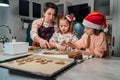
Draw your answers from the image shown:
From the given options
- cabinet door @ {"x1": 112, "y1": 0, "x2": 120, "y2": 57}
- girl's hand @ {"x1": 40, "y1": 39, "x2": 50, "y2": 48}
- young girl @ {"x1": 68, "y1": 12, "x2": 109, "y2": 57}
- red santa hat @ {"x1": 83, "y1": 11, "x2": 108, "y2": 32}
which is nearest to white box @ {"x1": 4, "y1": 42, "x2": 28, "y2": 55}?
girl's hand @ {"x1": 40, "y1": 39, "x2": 50, "y2": 48}

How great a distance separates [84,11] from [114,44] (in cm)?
72

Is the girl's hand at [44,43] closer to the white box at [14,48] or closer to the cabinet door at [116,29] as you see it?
the white box at [14,48]

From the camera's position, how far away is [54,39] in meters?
1.93

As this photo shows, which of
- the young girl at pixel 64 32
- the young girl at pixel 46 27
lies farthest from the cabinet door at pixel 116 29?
the young girl at pixel 46 27

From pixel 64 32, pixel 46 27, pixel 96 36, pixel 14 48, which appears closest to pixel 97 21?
pixel 96 36

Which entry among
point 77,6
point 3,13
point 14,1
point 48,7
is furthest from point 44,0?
point 3,13

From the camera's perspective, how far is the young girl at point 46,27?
1.94 metres

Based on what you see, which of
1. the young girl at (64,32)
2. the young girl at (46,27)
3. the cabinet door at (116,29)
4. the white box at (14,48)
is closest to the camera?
the white box at (14,48)

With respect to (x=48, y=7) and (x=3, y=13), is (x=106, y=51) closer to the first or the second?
(x=48, y=7)

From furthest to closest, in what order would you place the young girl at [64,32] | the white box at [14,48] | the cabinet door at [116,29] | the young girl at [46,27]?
the cabinet door at [116,29] < the young girl at [46,27] < the young girl at [64,32] < the white box at [14,48]

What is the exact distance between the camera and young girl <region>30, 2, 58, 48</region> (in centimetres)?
194

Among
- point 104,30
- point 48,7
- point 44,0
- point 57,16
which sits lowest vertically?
point 104,30

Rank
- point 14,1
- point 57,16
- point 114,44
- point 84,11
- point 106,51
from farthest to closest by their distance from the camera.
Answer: point 14,1 → point 114,44 → point 84,11 → point 57,16 → point 106,51

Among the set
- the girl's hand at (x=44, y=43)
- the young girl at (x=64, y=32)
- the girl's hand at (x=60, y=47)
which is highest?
the young girl at (x=64, y=32)
